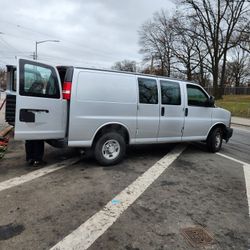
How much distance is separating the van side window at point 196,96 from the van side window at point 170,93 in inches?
16.0

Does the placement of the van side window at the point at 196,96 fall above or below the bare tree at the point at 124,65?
below

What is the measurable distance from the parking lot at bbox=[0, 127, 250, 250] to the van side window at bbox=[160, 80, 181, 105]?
1464mm

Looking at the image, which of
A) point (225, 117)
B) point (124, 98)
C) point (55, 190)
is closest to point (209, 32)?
point (225, 117)

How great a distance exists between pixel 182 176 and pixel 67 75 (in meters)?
3.06

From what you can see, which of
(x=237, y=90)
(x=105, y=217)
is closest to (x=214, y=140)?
(x=105, y=217)

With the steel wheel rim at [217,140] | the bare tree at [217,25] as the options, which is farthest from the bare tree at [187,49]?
the steel wheel rim at [217,140]

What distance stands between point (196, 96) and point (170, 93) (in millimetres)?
971

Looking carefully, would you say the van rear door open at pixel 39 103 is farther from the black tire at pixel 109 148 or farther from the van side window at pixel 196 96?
the van side window at pixel 196 96

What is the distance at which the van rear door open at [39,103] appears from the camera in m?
4.68

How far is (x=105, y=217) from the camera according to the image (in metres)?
3.57

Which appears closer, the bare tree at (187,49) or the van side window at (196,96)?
the van side window at (196,96)

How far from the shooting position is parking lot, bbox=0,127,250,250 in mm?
3113

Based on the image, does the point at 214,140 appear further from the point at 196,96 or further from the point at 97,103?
the point at 97,103

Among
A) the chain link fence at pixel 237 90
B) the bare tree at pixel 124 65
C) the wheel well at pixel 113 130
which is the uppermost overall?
the bare tree at pixel 124 65
